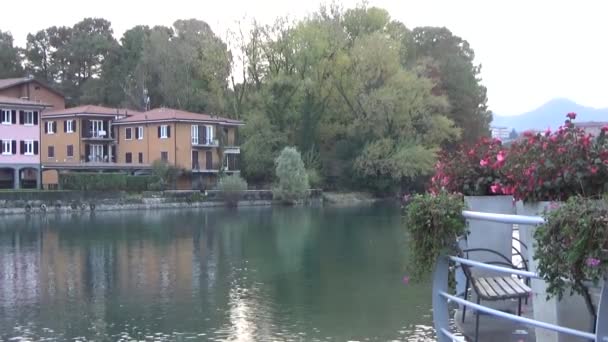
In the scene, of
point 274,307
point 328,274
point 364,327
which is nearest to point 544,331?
point 364,327

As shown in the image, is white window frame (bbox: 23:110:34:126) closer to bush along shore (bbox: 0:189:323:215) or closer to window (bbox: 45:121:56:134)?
bush along shore (bbox: 0:189:323:215)

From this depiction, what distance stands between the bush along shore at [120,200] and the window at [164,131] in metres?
6.76

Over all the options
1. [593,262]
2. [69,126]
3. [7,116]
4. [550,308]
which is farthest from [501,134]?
[69,126]

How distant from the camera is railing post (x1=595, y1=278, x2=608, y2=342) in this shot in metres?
3.93

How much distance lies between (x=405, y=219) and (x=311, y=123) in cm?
6751

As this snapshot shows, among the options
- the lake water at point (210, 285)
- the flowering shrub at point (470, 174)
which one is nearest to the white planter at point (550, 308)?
the flowering shrub at point (470, 174)

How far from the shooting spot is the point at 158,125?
71.9 meters

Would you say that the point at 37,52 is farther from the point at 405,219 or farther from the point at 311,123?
the point at 405,219

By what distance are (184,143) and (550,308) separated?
224ft

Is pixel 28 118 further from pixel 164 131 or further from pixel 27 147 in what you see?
pixel 164 131

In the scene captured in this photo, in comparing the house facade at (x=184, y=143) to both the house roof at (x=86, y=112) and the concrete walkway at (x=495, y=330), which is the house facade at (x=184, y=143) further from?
the concrete walkway at (x=495, y=330)

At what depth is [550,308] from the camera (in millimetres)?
4777

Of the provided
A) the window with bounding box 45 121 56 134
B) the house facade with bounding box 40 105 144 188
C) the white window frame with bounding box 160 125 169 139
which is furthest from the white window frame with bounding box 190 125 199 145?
the window with bounding box 45 121 56 134

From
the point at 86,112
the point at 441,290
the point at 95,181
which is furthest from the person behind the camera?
the point at 86,112
